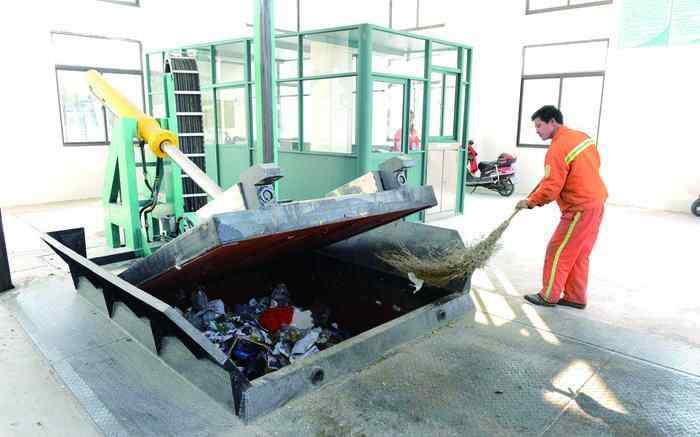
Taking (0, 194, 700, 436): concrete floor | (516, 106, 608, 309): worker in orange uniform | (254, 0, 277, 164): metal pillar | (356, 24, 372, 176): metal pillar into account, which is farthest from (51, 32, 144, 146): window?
(516, 106, 608, 309): worker in orange uniform

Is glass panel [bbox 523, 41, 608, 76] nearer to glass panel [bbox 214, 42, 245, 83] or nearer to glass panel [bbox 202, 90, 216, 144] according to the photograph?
glass panel [bbox 214, 42, 245, 83]

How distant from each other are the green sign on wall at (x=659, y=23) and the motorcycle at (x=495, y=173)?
2.52m

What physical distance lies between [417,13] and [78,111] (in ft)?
23.1

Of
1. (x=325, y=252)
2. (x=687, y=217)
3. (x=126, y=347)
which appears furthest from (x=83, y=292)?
(x=687, y=217)

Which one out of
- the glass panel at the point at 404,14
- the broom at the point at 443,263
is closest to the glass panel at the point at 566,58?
the glass panel at the point at 404,14

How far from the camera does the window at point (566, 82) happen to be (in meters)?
8.03

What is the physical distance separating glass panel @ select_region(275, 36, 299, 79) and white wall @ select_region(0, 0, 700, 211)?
5.67 feet

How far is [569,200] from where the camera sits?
10.2 ft

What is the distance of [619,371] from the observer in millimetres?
2143

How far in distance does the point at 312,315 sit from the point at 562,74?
23.2 feet

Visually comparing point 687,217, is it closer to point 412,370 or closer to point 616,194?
point 616,194

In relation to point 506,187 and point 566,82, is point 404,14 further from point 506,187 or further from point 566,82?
point 506,187

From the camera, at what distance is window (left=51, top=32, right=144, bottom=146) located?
7668 mm

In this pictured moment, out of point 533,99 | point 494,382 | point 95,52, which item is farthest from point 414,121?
point 494,382
